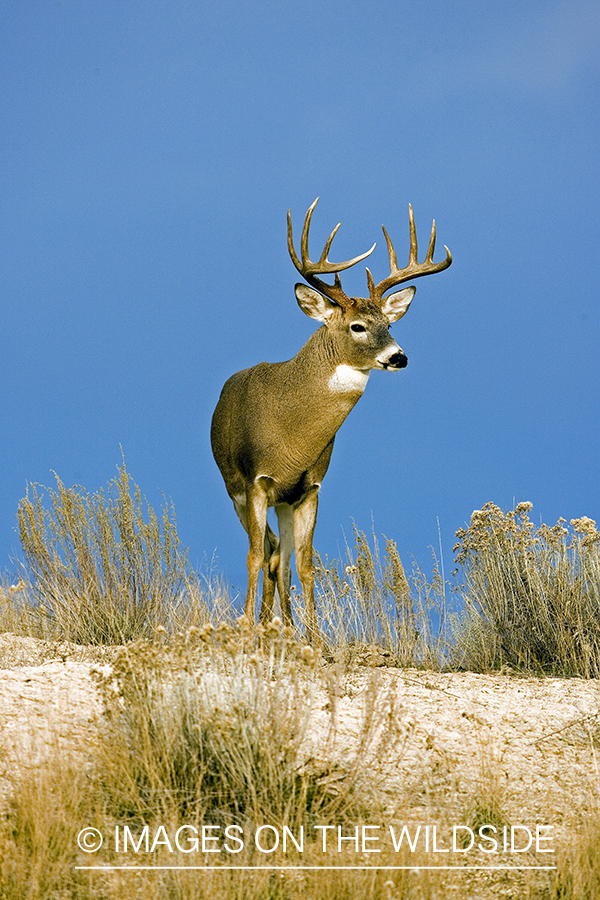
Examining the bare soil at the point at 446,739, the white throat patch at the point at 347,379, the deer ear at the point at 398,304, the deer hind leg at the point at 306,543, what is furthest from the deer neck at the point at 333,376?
the bare soil at the point at 446,739

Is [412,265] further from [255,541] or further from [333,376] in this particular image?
[255,541]

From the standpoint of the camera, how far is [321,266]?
9289 mm

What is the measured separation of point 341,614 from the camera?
8.74m

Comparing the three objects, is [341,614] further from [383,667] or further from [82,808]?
[82,808]

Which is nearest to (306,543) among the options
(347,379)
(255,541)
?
(255,541)

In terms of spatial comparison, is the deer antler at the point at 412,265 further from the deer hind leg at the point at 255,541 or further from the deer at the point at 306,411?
the deer hind leg at the point at 255,541

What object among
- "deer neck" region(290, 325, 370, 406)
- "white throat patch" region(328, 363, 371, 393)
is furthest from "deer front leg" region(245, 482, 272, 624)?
"white throat patch" region(328, 363, 371, 393)

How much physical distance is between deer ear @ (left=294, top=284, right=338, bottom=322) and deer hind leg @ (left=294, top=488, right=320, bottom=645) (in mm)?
1703

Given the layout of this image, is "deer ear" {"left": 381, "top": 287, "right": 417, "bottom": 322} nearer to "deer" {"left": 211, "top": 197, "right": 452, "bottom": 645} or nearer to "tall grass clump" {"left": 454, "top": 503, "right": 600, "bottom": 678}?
"deer" {"left": 211, "top": 197, "right": 452, "bottom": 645}

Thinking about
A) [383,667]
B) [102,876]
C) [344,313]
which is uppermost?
[344,313]

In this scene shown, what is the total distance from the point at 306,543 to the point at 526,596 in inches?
98.9

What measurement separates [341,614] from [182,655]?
3.96m

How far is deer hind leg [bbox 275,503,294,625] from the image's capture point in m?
9.57

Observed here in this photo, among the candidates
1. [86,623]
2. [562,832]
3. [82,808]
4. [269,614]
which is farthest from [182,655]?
[86,623]
